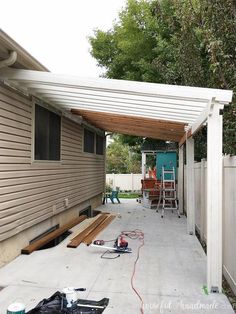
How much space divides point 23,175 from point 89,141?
6.12 meters

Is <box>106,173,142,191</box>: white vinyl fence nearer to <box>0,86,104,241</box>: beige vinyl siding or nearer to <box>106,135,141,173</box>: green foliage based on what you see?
<box>106,135,141,173</box>: green foliage

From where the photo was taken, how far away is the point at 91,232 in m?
7.68

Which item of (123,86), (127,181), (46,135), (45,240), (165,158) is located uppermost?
(123,86)

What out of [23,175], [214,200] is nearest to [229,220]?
[214,200]

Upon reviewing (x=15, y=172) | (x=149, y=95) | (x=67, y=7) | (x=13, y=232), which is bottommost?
(x=13, y=232)

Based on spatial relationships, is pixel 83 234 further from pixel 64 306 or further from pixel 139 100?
pixel 64 306

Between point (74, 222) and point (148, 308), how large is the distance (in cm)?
508

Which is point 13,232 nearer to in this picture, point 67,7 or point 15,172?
point 15,172

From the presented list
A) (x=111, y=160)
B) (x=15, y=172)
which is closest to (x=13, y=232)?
(x=15, y=172)

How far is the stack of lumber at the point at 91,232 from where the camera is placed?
21.7 ft

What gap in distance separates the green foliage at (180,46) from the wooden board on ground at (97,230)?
3276 millimetres

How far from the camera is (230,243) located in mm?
4461

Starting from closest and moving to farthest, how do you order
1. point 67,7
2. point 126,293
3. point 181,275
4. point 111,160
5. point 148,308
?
point 148,308 < point 126,293 < point 181,275 < point 67,7 < point 111,160

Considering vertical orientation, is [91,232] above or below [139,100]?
below
